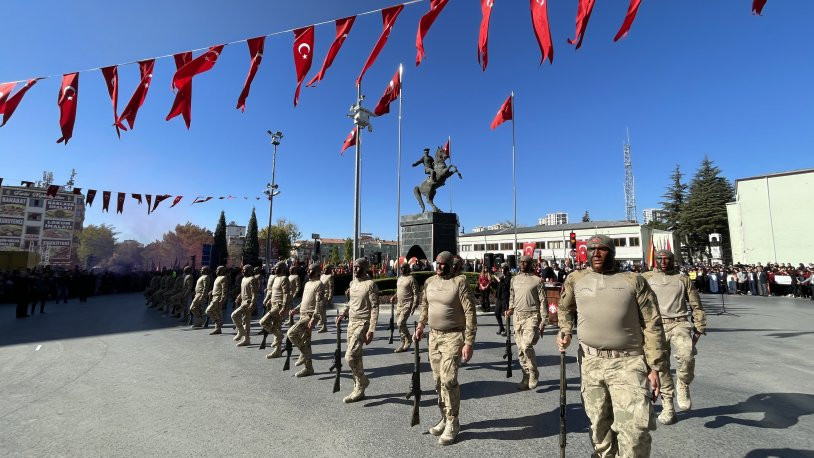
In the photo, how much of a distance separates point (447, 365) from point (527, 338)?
247 centimetres

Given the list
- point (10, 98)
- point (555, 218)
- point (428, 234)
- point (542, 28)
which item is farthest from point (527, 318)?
point (555, 218)

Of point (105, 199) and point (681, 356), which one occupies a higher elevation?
point (105, 199)

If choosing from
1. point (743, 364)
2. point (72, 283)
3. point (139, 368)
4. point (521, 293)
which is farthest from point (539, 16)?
point (72, 283)

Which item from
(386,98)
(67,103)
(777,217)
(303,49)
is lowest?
(67,103)

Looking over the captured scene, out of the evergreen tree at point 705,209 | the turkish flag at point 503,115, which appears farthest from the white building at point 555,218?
the turkish flag at point 503,115

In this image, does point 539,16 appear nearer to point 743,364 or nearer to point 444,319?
point 444,319

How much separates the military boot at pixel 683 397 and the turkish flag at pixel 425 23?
667 centimetres

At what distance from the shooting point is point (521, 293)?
6.47 meters

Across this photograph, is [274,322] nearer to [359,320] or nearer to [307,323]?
[307,323]

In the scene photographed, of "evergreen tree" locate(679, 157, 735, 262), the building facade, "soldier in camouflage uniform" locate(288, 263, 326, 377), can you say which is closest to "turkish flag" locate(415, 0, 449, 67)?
"soldier in camouflage uniform" locate(288, 263, 326, 377)

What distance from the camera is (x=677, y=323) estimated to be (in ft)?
16.5

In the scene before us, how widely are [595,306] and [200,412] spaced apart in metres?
5.04

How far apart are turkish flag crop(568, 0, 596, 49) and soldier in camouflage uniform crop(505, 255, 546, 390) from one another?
3762 mm

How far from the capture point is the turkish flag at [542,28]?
5.91 m
